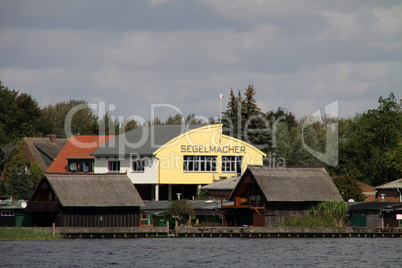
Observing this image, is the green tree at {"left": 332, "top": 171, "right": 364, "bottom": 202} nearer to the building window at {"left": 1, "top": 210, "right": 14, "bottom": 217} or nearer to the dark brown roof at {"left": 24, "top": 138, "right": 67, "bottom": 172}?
the building window at {"left": 1, "top": 210, "right": 14, "bottom": 217}

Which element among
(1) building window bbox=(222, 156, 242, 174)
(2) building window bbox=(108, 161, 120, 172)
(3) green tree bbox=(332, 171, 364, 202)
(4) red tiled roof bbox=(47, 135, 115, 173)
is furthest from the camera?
(4) red tiled roof bbox=(47, 135, 115, 173)

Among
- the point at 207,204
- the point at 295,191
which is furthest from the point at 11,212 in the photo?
the point at 295,191

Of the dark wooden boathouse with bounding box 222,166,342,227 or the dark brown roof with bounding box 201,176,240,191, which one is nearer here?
the dark wooden boathouse with bounding box 222,166,342,227

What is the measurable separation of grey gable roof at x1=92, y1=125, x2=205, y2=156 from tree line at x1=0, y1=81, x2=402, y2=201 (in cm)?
1325

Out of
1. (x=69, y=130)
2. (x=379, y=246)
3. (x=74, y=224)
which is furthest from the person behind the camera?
(x=69, y=130)

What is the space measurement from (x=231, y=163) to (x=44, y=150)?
27.1 meters

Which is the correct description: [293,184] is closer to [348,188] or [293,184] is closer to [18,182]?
[348,188]

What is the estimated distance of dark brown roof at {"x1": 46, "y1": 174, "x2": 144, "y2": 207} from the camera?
72.1 meters

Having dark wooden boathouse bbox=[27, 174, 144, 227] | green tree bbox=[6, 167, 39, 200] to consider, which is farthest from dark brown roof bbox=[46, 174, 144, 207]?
green tree bbox=[6, 167, 39, 200]

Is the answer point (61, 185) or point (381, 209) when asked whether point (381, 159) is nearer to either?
point (381, 209)

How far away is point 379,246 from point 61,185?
28584 millimetres

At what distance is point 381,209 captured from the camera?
73.2m

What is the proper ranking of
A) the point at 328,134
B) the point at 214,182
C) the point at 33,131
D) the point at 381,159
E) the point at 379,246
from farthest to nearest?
the point at 33,131 → the point at 328,134 → the point at 381,159 → the point at 214,182 → the point at 379,246

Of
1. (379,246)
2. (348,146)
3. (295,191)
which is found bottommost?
(379,246)
